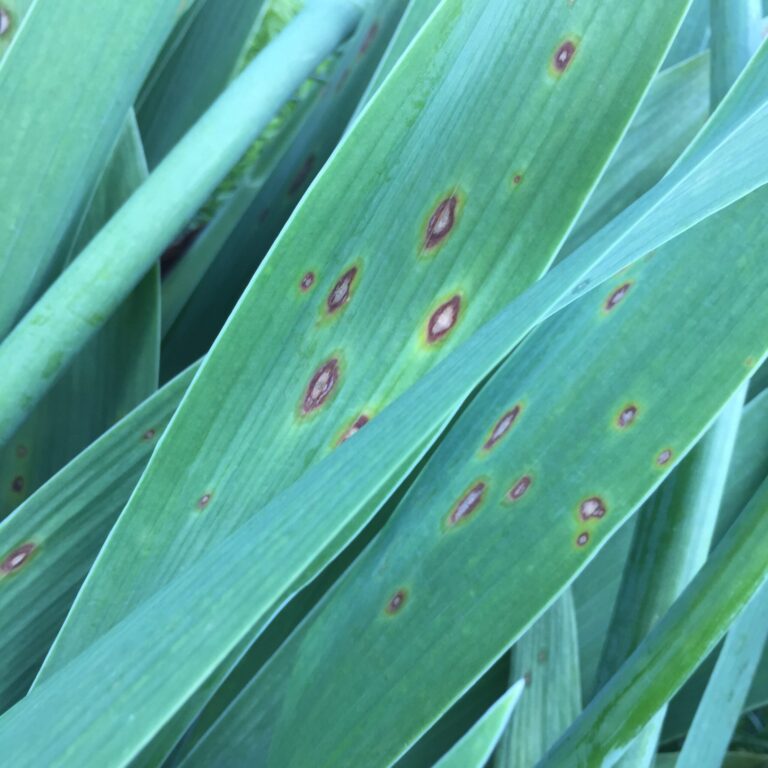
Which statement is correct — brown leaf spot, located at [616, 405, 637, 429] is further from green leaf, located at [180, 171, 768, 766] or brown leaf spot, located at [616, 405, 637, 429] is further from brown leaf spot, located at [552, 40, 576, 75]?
brown leaf spot, located at [552, 40, 576, 75]

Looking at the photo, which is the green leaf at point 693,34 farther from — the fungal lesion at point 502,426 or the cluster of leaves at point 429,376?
the fungal lesion at point 502,426

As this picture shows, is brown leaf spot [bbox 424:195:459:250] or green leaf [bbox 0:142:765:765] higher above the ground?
brown leaf spot [bbox 424:195:459:250]

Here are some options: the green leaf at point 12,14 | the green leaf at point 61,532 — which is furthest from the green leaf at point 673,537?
the green leaf at point 12,14

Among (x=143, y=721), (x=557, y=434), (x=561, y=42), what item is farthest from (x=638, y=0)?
(x=143, y=721)

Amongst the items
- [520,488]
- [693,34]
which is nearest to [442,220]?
[520,488]

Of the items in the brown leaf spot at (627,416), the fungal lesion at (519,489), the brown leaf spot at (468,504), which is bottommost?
the brown leaf spot at (468,504)

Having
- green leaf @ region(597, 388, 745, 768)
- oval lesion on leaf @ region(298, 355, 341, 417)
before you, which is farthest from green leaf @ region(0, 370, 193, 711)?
green leaf @ region(597, 388, 745, 768)

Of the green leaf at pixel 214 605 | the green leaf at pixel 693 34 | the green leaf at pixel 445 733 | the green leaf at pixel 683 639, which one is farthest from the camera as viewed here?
the green leaf at pixel 693 34
